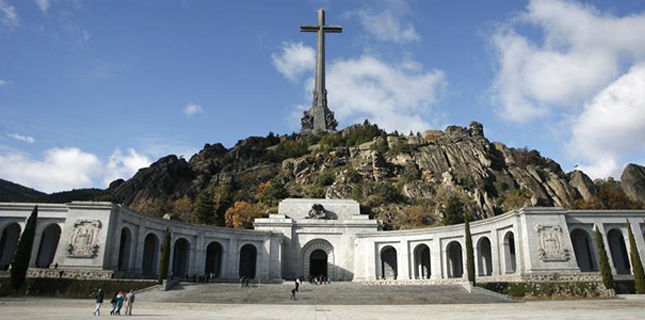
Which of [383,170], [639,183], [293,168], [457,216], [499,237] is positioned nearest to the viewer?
[499,237]

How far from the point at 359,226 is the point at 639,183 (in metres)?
53.8

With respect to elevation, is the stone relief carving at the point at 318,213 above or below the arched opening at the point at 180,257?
above

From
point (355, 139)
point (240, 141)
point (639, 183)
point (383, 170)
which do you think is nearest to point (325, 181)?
point (383, 170)

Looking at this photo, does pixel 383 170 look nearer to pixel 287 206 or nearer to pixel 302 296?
pixel 287 206

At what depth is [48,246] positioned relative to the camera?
3641cm

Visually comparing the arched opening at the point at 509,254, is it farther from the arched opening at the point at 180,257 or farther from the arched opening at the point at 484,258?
the arched opening at the point at 180,257

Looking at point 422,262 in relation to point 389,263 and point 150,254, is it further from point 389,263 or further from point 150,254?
point 150,254

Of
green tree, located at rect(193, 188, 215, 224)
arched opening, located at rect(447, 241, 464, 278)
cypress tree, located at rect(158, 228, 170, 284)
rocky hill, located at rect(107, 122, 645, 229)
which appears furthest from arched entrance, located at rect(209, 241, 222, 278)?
arched opening, located at rect(447, 241, 464, 278)

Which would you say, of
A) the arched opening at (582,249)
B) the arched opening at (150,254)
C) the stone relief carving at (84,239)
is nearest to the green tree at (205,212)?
the arched opening at (150,254)

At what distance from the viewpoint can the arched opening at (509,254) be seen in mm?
35250

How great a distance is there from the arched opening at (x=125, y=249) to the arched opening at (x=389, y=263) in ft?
78.3

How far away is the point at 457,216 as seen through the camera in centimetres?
5650

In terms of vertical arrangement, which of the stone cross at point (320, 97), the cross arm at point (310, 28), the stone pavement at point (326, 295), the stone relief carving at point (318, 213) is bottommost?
the stone pavement at point (326, 295)

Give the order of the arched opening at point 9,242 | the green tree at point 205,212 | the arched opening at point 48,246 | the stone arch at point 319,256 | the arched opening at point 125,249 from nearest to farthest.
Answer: the arched opening at point 125,249 < the arched opening at point 48,246 < the arched opening at point 9,242 < the stone arch at point 319,256 < the green tree at point 205,212
